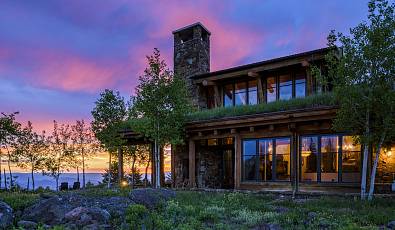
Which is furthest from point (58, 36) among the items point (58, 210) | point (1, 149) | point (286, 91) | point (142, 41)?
point (286, 91)

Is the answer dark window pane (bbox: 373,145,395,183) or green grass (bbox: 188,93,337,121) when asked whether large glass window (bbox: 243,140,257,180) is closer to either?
green grass (bbox: 188,93,337,121)

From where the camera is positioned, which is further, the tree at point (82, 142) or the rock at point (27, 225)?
the tree at point (82, 142)

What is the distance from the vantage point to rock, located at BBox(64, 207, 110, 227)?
8383mm

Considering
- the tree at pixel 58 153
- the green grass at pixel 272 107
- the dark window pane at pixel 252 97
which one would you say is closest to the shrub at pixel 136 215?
the green grass at pixel 272 107

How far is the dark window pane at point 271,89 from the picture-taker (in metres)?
18.9

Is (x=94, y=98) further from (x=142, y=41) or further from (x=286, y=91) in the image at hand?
(x=286, y=91)

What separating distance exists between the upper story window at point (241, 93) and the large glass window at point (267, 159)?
3.87 metres

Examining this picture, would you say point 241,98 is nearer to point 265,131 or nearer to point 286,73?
point 286,73

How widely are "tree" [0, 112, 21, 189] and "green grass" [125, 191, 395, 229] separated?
12195 millimetres

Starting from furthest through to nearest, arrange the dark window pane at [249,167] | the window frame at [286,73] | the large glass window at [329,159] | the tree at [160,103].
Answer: the window frame at [286,73], the tree at [160,103], the dark window pane at [249,167], the large glass window at [329,159]

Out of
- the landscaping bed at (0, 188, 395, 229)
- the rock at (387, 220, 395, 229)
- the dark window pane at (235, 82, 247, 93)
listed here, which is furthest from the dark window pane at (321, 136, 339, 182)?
the dark window pane at (235, 82, 247, 93)

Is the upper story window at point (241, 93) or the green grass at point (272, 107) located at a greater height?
the upper story window at point (241, 93)

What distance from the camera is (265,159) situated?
52.7 ft

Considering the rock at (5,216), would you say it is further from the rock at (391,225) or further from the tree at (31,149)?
the tree at (31,149)
